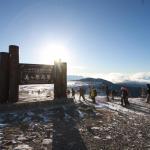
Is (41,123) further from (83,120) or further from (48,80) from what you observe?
(48,80)

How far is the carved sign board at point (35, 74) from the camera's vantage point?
1933 centimetres

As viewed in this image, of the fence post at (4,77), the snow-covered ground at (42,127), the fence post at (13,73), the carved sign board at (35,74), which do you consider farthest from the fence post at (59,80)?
the fence post at (4,77)

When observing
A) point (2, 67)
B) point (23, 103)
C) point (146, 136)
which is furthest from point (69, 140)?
point (2, 67)

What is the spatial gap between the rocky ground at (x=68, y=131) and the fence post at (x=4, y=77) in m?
2.01

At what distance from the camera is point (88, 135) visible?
11.8 m

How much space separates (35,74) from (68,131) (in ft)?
29.4

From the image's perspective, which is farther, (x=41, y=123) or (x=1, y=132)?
(x=41, y=123)

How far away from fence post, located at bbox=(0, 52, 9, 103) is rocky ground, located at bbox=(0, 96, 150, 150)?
201 cm

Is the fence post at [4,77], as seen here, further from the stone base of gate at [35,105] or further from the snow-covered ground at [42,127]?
the snow-covered ground at [42,127]

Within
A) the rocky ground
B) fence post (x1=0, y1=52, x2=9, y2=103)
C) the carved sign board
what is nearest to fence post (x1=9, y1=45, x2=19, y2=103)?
fence post (x1=0, y1=52, x2=9, y2=103)

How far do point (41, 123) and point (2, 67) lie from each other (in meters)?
6.13

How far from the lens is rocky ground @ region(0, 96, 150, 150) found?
1014cm

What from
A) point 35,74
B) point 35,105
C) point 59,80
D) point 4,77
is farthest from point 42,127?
point 59,80

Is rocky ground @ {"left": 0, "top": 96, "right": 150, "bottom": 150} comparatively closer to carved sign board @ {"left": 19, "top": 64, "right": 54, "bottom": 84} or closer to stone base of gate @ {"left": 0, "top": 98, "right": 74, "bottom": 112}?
stone base of gate @ {"left": 0, "top": 98, "right": 74, "bottom": 112}
